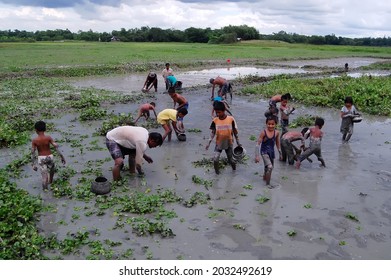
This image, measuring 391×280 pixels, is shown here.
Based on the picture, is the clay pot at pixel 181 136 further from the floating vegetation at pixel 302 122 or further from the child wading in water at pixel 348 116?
the child wading in water at pixel 348 116

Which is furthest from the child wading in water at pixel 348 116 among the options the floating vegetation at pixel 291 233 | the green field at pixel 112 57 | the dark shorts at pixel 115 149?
the green field at pixel 112 57

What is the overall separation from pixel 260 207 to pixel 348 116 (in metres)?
5.80

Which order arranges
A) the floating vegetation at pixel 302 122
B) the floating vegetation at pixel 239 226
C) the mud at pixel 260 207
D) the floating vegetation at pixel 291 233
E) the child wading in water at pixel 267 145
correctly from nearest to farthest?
1. the mud at pixel 260 207
2. the floating vegetation at pixel 291 233
3. the floating vegetation at pixel 239 226
4. the child wading in water at pixel 267 145
5. the floating vegetation at pixel 302 122

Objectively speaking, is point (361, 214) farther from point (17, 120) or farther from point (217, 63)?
point (217, 63)

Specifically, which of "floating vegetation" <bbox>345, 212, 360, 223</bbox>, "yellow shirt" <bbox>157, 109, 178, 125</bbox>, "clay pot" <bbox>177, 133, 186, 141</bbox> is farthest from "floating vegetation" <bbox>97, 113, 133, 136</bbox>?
"floating vegetation" <bbox>345, 212, 360, 223</bbox>

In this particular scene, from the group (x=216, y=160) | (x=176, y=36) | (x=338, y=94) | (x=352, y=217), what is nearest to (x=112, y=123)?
(x=216, y=160)

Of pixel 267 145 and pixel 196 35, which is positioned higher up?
pixel 196 35

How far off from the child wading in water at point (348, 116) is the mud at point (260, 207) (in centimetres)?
38

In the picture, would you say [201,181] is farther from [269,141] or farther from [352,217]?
[352,217]

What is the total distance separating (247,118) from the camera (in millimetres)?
15508

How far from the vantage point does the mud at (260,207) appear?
237 inches

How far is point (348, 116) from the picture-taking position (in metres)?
11.8
